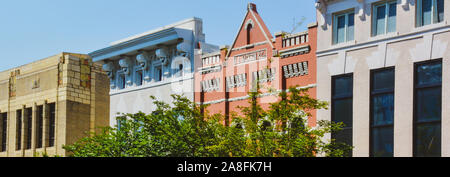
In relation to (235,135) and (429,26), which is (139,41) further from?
(429,26)

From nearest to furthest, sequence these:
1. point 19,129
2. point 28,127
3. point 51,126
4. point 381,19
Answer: point 381,19 < point 51,126 < point 28,127 < point 19,129

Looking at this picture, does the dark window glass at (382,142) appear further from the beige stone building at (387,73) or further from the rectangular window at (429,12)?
the rectangular window at (429,12)

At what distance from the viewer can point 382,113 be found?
95.6 ft

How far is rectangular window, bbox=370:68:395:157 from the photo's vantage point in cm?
2881

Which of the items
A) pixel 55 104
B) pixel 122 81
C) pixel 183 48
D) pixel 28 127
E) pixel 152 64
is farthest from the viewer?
pixel 28 127

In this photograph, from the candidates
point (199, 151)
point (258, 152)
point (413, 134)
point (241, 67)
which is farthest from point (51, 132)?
point (413, 134)

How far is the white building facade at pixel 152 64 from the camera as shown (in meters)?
39.3

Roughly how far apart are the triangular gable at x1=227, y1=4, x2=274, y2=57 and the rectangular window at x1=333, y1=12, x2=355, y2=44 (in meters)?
3.91

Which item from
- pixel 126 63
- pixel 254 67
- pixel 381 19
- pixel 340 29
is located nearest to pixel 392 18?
pixel 381 19

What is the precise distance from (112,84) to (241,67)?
12083mm

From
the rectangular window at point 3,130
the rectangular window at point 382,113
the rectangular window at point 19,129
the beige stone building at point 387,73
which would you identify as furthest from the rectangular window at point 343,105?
the rectangular window at point 3,130

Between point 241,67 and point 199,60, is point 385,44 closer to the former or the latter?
point 241,67

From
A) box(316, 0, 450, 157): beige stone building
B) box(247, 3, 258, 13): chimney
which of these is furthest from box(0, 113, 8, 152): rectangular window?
box(316, 0, 450, 157): beige stone building

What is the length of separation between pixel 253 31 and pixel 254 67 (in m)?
1.84
